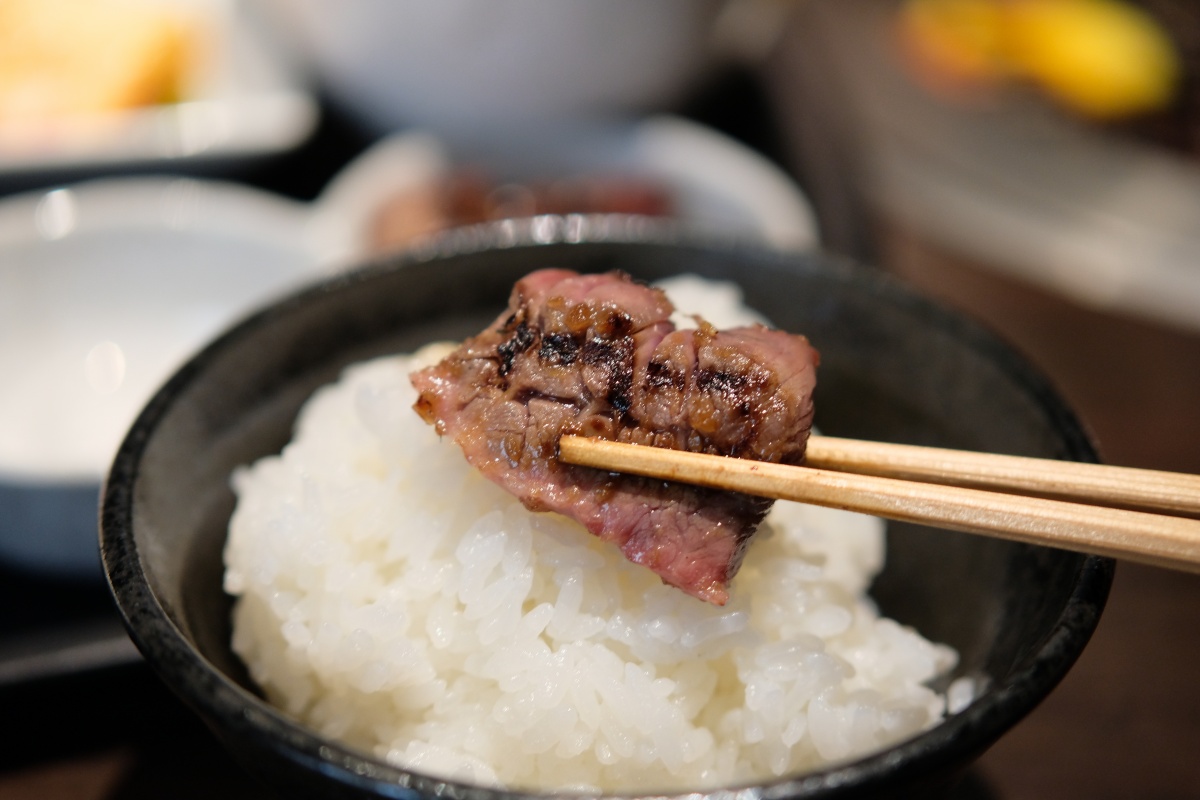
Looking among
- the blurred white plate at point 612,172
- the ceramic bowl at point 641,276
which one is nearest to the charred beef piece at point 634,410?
the ceramic bowl at point 641,276

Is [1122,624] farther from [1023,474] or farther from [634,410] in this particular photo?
[634,410]

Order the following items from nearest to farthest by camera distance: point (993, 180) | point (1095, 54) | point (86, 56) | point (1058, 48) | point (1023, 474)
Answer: point (1023, 474)
point (86, 56)
point (993, 180)
point (1095, 54)
point (1058, 48)

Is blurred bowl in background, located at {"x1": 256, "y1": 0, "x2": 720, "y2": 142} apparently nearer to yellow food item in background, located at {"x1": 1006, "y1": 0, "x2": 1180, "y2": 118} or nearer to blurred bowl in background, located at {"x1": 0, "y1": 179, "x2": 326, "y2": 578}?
blurred bowl in background, located at {"x1": 0, "y1": 179, "x2": 326, "y2": 578}

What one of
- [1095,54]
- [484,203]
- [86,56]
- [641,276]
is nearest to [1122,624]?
[641,276]

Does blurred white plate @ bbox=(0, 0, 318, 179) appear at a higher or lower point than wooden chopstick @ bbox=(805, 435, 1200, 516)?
lower

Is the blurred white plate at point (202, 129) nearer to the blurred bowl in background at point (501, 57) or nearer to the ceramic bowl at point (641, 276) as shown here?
the blurred bowl in background at point (501, 57)

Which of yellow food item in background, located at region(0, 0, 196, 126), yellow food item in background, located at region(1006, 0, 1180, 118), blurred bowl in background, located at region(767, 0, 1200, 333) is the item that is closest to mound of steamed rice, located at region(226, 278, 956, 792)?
blurred bowl in background, located at region(767, 0, 1200, 333)
